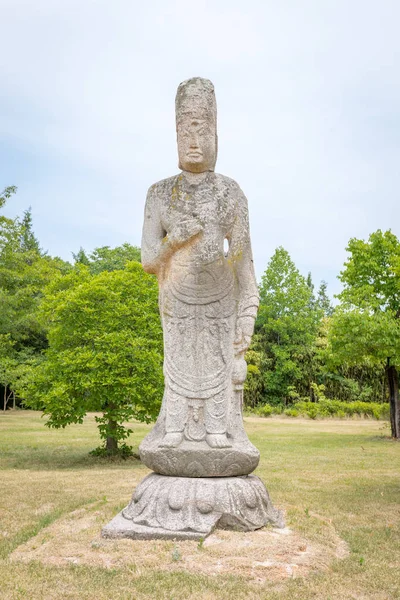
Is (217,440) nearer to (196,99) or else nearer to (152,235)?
(152,235)

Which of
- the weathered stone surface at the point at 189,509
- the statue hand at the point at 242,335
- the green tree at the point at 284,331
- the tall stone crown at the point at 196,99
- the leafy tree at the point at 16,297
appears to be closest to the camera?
the weathered stone surface at the point at 189,509

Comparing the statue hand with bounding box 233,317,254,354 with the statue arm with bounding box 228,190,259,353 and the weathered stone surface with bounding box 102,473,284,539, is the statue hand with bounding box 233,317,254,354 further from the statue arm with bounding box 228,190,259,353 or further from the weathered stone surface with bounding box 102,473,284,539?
the weathered stone surface with bounding box 102,473,284,539

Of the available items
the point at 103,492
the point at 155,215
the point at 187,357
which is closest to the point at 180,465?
the point at 187,357

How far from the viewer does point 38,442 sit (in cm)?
1675

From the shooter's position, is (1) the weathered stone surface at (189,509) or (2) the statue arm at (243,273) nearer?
(1) the weathered stone surface at (189,509)

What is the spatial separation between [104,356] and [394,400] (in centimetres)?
1072

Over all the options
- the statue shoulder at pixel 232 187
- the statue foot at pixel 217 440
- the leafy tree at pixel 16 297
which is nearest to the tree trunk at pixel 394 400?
the leafy tree at pixel 16 297

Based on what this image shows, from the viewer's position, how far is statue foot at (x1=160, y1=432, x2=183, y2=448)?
19.4 ft

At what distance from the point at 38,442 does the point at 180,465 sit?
39.5 ft

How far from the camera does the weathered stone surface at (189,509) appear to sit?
5.38 metres

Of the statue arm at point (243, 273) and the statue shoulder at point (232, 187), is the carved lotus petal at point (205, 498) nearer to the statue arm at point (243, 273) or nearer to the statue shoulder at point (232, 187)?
the statue arm at point (243, 273)

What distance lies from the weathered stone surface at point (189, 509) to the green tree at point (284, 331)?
2964cm

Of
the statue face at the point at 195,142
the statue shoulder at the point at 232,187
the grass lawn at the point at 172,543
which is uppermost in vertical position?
the statue face at the point at 195,142

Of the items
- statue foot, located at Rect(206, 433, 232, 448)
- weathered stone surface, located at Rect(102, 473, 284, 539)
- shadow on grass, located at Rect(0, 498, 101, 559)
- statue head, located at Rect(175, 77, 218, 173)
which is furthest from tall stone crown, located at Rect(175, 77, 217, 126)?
shadow on grass, located at Rect(0, 498, 101, 559)
